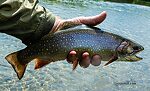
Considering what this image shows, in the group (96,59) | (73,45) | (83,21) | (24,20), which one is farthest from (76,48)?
(24,20)

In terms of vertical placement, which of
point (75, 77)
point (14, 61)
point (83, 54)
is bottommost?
point (75, 77)

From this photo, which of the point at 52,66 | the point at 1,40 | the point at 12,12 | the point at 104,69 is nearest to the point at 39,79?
the point at 52,66

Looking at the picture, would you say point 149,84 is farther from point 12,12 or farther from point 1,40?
point 12,12

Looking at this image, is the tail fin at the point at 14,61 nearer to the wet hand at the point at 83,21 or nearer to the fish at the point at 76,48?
the fish at the point at 76,48

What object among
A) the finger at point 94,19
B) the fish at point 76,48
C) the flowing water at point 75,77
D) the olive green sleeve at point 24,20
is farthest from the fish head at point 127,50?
the flowing water at point 75,77

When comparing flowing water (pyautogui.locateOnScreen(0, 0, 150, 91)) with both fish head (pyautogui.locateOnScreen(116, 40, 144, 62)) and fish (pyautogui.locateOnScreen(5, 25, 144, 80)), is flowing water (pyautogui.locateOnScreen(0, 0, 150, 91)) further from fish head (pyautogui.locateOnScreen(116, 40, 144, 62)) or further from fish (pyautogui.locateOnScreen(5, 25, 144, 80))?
fish head (pyautogui.locateOnScreen(116, 40, 144, 62))

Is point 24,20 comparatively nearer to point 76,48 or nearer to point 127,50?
point 76,48
